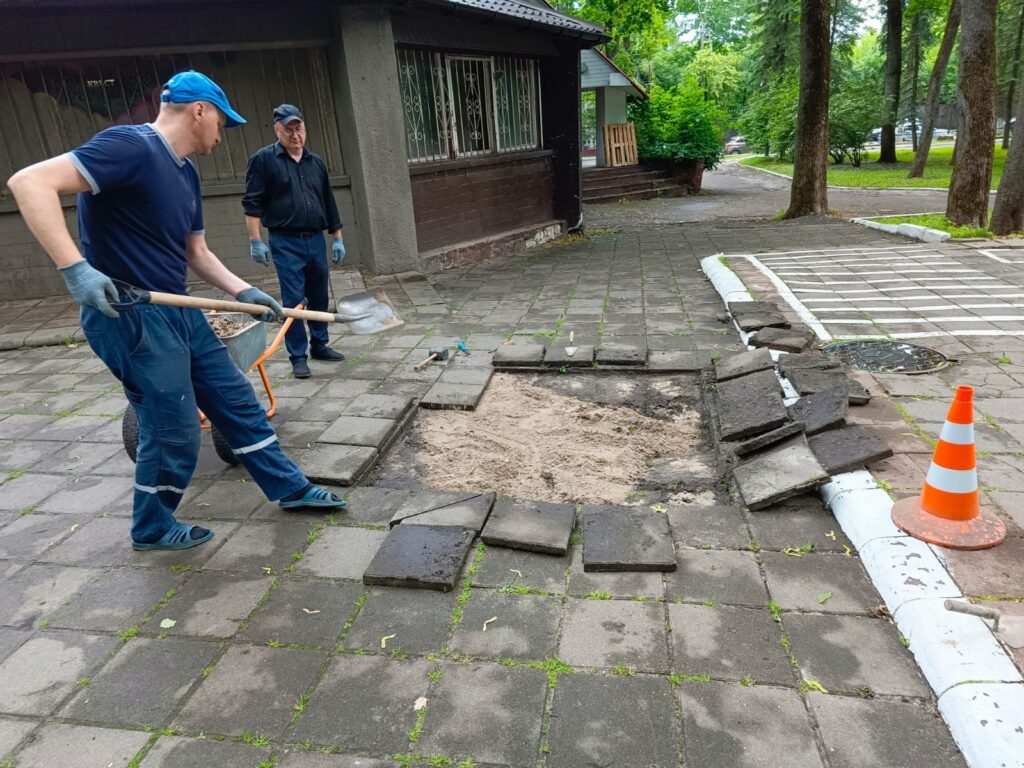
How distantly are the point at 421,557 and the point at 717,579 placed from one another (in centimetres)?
131

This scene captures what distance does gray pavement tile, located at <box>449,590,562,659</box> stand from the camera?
2508mm

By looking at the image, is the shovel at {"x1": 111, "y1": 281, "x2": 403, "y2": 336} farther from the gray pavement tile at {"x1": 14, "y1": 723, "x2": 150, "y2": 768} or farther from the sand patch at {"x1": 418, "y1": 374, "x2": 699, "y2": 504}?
the gray pavement tile at {"x1": 14, "y1": 723, "x2": 150, "y2": 768}

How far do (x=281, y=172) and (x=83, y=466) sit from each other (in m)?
2.58

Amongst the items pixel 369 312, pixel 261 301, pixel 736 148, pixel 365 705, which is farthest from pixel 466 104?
pixel 736 148

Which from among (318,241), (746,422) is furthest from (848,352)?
(318,241)

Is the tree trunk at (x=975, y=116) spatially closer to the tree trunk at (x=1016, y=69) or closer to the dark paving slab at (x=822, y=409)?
the dark paving slab at (x=822, y=409)

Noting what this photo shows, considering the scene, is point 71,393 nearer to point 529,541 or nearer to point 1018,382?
point 529,541

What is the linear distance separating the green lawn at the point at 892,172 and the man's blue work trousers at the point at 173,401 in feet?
65.9

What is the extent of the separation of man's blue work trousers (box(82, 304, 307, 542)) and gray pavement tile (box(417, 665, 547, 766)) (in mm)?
1526

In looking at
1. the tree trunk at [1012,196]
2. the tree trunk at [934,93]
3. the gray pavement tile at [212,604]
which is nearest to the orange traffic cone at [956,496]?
the gray pavement tile at [212,604]

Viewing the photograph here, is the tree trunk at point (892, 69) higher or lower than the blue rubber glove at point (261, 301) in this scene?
higher

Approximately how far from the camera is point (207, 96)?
2.86 metres

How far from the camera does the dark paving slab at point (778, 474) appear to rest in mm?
3346

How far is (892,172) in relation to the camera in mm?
25000
